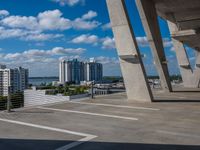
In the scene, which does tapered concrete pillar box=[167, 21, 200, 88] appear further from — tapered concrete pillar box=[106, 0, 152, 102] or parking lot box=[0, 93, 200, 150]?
parking lot box=[0, 93, 200, 150]

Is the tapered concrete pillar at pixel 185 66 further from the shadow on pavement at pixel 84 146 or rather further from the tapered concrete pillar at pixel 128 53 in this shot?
the shadow on pavement at pixel 84 146

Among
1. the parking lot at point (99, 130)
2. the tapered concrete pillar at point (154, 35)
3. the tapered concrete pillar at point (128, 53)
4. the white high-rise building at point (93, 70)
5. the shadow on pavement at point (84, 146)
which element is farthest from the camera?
the white high-rise building at point (93, 70)

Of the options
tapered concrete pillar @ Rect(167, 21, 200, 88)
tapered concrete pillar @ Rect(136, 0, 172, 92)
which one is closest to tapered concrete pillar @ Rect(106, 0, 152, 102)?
tapered concrete pillar @ Rect(136, 0, 172, 92)

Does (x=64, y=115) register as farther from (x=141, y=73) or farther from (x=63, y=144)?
(x=141, y=73)

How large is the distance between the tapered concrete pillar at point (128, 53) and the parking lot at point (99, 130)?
135 inches

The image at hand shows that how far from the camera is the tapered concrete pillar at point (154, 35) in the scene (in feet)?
60.6

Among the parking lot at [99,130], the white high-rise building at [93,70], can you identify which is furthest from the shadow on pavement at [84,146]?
the white high-rise building at [93,70]

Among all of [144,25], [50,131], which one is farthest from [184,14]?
[50,131]

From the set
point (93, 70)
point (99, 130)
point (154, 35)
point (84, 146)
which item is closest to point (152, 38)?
point (154, 35)

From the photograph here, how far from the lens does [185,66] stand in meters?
28.9

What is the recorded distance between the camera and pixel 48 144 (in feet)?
19.4

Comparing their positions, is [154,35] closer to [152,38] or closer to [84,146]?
[152,38]

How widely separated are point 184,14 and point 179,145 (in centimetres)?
2044

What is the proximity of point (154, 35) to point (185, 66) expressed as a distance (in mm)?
10687
